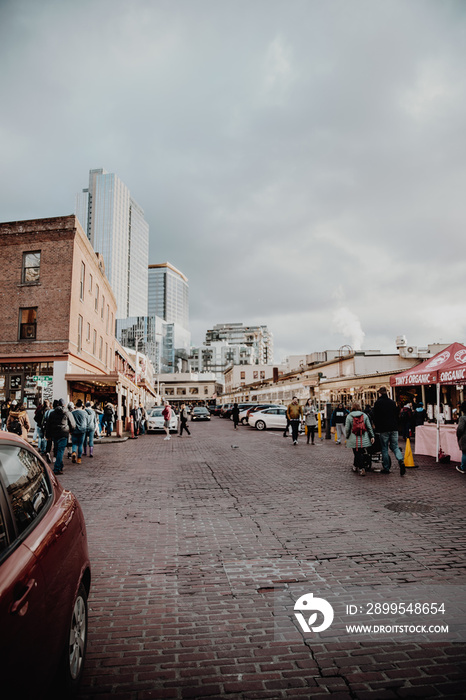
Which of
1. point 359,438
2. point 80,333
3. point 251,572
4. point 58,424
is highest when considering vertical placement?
point 80,333

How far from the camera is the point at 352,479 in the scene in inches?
382

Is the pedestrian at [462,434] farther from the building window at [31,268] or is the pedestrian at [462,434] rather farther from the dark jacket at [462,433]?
the building window at [31,268]

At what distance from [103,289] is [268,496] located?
29432 millimetres

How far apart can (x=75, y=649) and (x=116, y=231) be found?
176244 mm

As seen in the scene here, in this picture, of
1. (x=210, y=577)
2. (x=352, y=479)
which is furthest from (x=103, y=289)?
(x=210, y=577)

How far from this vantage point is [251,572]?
4.43 m

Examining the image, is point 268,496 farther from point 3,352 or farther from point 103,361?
point 103,361

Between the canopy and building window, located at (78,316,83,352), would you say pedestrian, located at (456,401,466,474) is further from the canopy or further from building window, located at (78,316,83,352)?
building window, located at (78,316,83,352)

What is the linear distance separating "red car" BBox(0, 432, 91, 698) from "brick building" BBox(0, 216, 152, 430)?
1995 cm

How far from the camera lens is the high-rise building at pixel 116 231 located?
536 ft

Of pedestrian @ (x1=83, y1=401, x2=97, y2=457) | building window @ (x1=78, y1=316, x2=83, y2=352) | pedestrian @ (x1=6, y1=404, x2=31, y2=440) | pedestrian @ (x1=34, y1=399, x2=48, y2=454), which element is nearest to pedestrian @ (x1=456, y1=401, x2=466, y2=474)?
pedestrian @ (x1=83, y1=401, x2=97, y2=457)

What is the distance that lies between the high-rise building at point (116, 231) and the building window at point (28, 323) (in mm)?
140070

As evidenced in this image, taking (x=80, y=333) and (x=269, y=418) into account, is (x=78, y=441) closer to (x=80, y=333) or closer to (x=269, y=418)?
(x=80, y=333)

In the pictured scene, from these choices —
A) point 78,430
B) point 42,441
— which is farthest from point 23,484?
point 42,441
